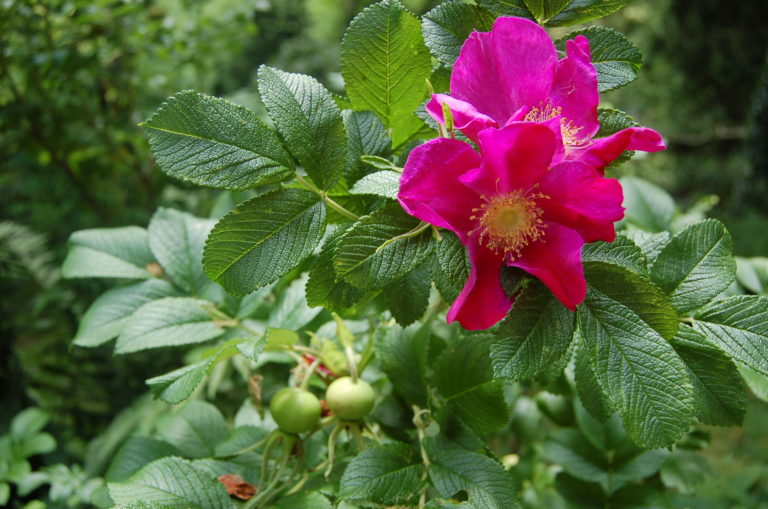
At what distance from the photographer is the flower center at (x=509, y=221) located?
38 cm

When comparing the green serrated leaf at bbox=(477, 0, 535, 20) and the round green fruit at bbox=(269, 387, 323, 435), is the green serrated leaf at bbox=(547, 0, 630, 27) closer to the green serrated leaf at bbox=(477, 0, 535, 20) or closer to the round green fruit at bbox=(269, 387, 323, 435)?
the green serrated leaf at bbox=(477, 0, 535, 20)

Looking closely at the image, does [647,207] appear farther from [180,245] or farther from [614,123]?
[180,245]

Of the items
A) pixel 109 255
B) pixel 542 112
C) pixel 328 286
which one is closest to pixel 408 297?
pixel 328 286

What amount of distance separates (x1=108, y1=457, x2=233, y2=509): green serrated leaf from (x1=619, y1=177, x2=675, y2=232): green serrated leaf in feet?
1.85

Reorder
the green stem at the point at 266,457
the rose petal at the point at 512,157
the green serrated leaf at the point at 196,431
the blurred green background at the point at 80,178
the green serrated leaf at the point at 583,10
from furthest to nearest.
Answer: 1. the blurred green background at the point at 80,178
2. the green serrated leaf at the point at 196,431
3. the green stem at the point at 266,457
4. the green serrated leaf at the point at 583,10
5. the rose petal at the point at 512,157

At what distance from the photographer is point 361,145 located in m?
0.48

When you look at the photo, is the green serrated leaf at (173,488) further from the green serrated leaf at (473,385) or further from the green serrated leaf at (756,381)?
the green serrated leaf at (756,381)

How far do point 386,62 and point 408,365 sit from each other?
29cm

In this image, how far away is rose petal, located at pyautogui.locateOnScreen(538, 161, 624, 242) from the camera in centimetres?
36

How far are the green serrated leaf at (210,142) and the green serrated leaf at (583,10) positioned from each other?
9.2 inches

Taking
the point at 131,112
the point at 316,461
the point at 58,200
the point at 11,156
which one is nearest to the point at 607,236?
the point at 316,461

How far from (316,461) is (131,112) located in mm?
1396

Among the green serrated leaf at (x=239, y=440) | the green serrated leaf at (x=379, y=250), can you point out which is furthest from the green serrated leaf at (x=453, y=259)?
the green serrated leaf at (x=239, y=440)

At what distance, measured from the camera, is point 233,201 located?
78 cm
